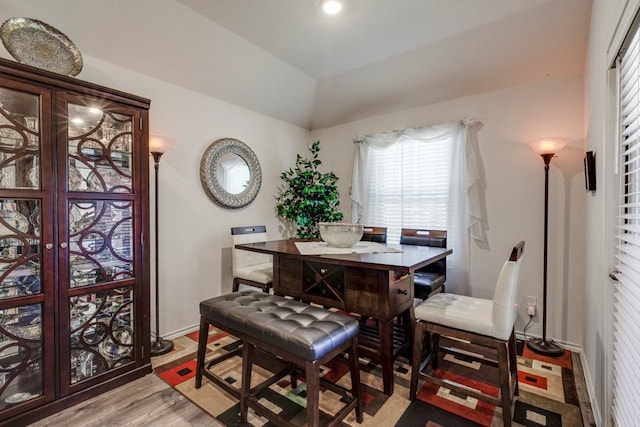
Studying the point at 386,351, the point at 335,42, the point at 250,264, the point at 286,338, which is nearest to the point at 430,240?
the point at 386,351

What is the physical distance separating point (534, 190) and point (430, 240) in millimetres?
1049

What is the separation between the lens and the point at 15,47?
6.01ft

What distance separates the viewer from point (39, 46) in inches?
75.0

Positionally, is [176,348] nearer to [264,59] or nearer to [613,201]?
[264,59]

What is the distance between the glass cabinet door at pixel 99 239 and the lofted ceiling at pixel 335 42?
2.40 feet

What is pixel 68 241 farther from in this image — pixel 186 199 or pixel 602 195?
pixel 602 195

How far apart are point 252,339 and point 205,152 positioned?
218 cm

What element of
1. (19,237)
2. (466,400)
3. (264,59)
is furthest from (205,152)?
(466,400)

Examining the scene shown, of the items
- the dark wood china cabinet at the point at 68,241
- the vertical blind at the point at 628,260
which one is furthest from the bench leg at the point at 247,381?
the vertical blind at the point at 628,260

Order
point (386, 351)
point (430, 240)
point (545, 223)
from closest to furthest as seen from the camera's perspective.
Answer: point (386, 351) < point (545, 223) < point (430, 240)

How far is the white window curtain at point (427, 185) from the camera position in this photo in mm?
3164

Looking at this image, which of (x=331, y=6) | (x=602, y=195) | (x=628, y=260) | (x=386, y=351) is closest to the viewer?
(x=628, y=260)

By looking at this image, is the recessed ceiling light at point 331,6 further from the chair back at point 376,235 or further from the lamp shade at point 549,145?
the chair back at point 376,235

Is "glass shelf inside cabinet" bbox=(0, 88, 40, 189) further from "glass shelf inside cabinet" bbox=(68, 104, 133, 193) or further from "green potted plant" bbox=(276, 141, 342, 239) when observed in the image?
"green potted plant" bbox=(276, 141, 342, 239)
